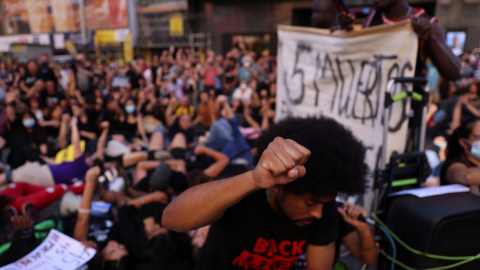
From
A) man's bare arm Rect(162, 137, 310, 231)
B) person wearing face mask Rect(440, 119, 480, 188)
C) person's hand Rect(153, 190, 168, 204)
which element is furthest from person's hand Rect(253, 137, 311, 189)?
person's hand Rect(153, 190, 168, 204)

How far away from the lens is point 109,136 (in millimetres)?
6875

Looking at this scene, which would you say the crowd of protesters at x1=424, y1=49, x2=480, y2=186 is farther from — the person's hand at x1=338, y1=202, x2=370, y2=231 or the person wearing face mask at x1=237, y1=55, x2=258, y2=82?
the person wearing face mask at x1=237, y1=55, x2=258, y2=82

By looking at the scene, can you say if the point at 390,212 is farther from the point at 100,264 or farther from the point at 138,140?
the point at 138,140

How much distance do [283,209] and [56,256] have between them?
1.69 meters

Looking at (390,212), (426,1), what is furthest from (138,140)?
(426,1)

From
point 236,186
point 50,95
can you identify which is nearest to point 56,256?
point 236,186

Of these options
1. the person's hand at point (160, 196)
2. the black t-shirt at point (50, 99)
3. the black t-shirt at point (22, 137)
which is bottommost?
the person's hand at point (160, 196)

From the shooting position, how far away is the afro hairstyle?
1349mm

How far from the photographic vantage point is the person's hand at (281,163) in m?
0.94

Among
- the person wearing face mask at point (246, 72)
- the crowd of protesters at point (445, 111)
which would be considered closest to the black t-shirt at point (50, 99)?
the person wearing face mask at point (246, 72)

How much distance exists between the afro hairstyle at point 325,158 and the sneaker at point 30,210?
341cm

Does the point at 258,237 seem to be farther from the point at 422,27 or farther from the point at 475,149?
the point at 422,27

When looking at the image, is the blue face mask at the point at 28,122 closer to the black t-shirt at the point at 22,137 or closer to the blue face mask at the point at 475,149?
the black t-shirt at the point at 22,137

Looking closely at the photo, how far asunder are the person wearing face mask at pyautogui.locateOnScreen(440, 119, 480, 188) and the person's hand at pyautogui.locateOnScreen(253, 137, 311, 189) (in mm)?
1678
